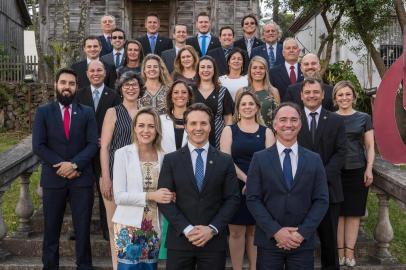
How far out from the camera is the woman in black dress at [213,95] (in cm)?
586

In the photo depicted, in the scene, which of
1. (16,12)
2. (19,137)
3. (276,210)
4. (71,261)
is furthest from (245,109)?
(16,12)

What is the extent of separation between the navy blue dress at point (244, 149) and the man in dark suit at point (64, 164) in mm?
1339

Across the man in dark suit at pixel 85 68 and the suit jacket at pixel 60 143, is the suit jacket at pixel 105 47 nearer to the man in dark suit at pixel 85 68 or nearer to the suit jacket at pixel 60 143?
the man in dark suit at pixel 85 68

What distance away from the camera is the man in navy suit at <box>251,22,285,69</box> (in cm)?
760

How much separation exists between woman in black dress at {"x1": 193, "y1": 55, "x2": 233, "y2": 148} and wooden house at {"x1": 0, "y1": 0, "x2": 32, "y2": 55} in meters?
23.9

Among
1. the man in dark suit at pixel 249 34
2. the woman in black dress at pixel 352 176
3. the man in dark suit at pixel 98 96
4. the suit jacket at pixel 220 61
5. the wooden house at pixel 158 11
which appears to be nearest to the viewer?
the woman in black dress at pixel 352 176

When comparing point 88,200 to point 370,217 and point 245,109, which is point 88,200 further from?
point 370,217

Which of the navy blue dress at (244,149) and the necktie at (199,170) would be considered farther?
the navy blue dress at (244,149)

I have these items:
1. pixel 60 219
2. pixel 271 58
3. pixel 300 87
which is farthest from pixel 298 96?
pixel 60 219

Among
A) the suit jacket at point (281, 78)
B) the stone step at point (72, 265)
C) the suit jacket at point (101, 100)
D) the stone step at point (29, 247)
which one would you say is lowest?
the stone step at point (72, 265)

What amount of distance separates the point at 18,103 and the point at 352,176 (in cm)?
1461

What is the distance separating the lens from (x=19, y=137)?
16.3 m

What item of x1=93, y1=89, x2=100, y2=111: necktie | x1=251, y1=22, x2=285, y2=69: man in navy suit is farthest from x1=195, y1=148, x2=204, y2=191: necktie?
x1=251, y1=22, x2=285, y2=69: man in navy suit

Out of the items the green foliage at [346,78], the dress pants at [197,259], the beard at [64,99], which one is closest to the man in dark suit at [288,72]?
the beard at [64,99]
